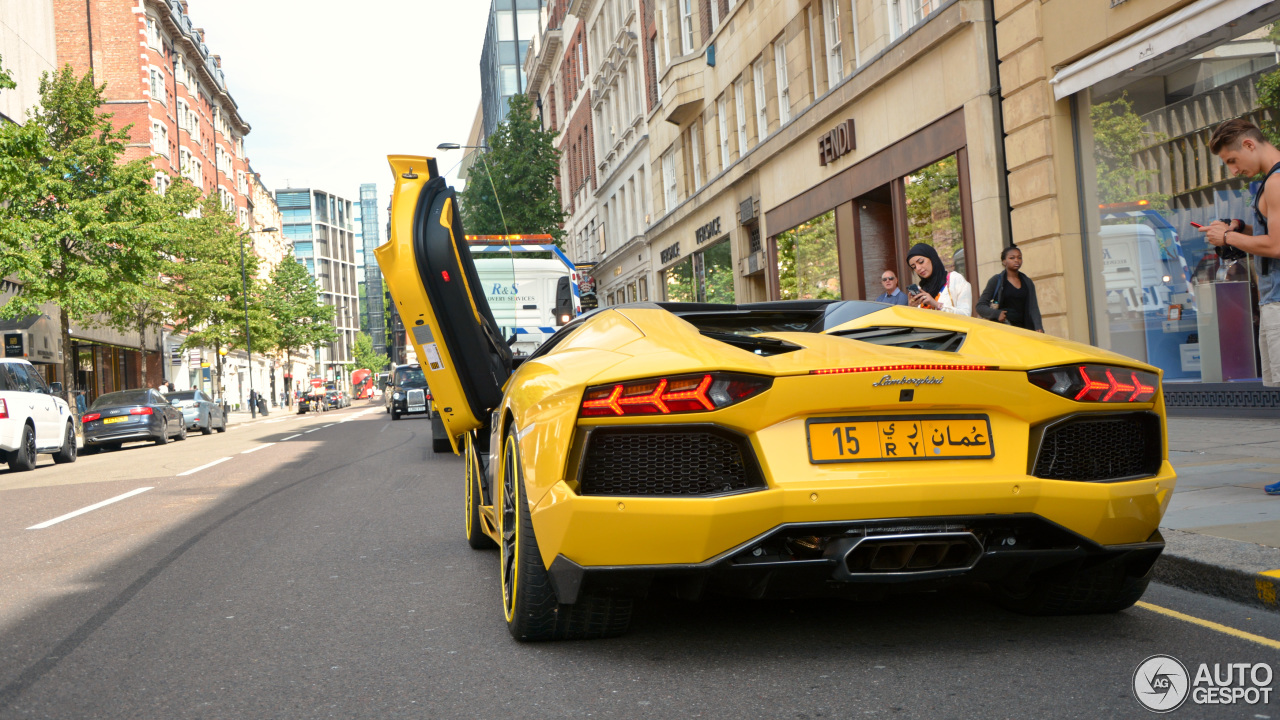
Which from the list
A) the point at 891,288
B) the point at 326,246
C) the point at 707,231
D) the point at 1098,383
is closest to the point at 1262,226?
the point at 1098,383

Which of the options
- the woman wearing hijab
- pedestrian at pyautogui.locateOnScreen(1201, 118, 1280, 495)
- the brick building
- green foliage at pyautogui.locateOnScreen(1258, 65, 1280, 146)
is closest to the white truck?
the woman wearing hijab

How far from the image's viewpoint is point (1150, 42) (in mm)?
10836

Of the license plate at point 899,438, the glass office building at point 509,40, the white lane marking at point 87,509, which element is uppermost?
the glass office building at point 509,40

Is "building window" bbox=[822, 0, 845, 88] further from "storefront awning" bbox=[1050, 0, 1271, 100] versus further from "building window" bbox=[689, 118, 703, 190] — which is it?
"building window" bbox=[689, 118, 703, 190]

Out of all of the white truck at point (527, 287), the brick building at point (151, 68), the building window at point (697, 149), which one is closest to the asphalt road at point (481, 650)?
the white truck at point (527, 287)

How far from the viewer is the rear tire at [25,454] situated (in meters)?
17.0

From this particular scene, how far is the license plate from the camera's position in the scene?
10.6ft

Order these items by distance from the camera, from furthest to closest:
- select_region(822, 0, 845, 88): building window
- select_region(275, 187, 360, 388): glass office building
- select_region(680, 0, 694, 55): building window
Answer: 1. select_region(275, 187, 360, 388): glass office building
2. select_region(680, 0, 694, 55): building window
3. select_region(822, 0, 845, 88): building window

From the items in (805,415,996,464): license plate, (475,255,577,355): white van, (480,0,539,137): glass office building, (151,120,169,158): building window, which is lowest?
(805,415,996,464): license plate

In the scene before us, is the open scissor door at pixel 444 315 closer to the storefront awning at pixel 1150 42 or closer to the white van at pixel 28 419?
the storefront awning at pixel 1150 42

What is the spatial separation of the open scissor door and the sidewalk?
3.28 metres

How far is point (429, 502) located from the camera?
9.15 m

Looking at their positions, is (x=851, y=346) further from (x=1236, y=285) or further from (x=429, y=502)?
(x=1236, y=285)

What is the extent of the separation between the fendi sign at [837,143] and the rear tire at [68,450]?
546 inches
